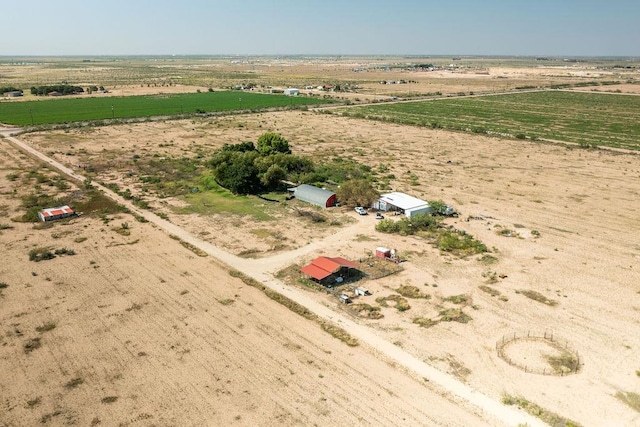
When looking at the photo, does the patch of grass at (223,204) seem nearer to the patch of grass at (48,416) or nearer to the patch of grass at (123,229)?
the patch of grass at (123,229)

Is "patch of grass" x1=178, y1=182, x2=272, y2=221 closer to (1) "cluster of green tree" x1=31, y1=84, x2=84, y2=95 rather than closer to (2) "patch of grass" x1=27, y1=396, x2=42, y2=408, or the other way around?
(2) "patch of grass" x1=27, y1=396, x2=42, y2=408

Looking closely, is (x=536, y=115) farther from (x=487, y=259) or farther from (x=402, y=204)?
(x=487, y=259)

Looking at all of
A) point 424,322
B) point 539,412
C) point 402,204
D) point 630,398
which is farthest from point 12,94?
point 630,398

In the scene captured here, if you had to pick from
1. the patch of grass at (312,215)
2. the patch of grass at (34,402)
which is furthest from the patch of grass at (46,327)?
the patch of grass at (312,215)

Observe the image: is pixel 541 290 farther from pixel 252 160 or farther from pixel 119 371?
pixel 252 160

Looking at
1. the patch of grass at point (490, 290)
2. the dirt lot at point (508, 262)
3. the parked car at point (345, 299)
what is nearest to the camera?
the dirt lot at point (508, 262)

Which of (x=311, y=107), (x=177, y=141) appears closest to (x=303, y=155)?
(x=177, y=141)

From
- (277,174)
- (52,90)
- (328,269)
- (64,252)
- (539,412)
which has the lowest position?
(539,412)
